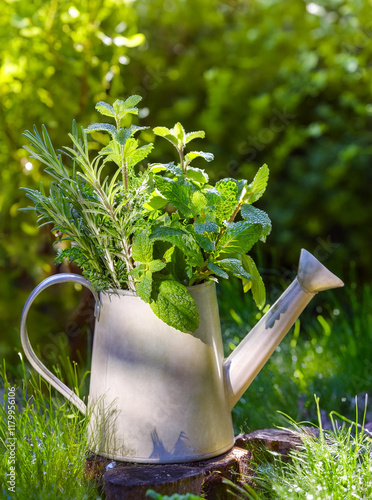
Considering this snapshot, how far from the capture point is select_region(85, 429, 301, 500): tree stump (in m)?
0.97

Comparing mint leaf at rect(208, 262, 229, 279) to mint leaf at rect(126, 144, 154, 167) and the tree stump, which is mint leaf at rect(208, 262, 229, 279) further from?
the tree stump

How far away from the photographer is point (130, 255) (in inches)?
41.1

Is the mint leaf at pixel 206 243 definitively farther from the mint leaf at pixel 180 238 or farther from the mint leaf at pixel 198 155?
the mint leaf at pixel 198 155

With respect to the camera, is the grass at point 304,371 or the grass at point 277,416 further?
the grass at point 304,371

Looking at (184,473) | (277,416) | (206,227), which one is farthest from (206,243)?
(277,416)

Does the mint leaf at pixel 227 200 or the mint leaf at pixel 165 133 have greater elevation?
the mint leaf at pixel 165 133

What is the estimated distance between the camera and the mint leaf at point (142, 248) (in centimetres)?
99

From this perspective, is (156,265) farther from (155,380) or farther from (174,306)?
(155,380)

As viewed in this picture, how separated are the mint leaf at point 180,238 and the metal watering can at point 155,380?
81mm

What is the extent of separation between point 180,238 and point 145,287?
9 centimetres

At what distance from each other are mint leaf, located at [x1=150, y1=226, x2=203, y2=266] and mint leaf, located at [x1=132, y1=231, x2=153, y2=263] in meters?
0.01

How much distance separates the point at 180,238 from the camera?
3.26 feet

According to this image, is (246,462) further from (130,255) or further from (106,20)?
(106,20)

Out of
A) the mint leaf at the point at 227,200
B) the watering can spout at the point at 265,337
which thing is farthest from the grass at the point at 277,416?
the mint leaf at the point at 227,200
